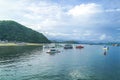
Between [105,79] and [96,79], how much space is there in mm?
2735

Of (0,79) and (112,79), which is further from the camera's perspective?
(112,79)

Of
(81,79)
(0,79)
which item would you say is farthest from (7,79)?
(81,79)

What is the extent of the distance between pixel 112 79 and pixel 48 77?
1861 centimetres

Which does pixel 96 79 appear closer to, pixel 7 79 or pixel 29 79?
pixel 29 79

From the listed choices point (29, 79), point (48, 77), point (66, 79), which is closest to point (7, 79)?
point (29, 79)

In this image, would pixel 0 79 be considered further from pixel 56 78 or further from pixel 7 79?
pixel 56 78

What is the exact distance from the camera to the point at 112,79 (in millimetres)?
55281

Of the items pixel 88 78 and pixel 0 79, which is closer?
pixel 0 79

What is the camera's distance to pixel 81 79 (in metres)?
53.8

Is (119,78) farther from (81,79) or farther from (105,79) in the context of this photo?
(81,79)

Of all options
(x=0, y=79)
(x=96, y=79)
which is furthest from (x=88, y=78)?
(x=0, y=79)

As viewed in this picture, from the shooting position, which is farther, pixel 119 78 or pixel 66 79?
pixel 119 78

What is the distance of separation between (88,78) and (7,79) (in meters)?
22.8

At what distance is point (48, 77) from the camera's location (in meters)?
55.6
